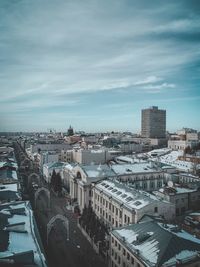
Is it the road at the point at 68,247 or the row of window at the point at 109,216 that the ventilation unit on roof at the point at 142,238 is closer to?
the road at the point at 68,247

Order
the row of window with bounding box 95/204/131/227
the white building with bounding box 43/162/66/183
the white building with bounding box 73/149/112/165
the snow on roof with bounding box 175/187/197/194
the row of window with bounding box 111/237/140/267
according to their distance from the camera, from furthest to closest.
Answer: the white building with bounding box 73/149/112/165, the white building with bounding box 43/162/66/183, the snow on roof with bounding box 175/187/197/194, the row of window with bounding box 95/204/131/227, the row of window with bounding box 111/237/140/267

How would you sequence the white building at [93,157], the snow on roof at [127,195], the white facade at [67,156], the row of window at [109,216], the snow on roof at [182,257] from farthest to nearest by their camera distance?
the white facade at [67,156] → the white building at [93,157] → the row of window at [109,216] → the snow on roof at [127,195] → the snow on roof at [182,257]

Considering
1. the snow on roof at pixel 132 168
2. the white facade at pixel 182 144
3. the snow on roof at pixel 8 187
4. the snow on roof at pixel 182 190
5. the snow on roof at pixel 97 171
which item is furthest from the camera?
the white facade at pixel 182 144

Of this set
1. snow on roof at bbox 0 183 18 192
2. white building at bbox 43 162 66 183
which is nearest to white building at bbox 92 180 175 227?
snow on roof at bbox 0 183 18 192

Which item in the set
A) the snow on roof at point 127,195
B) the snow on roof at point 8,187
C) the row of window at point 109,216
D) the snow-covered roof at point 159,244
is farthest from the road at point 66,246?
the snow on roof at point 127,195

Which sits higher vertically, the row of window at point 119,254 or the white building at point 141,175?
the white building at point 141,175

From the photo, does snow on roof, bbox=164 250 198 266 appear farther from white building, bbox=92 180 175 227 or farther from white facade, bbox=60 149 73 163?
white facade, bbox=60 149 73 163
